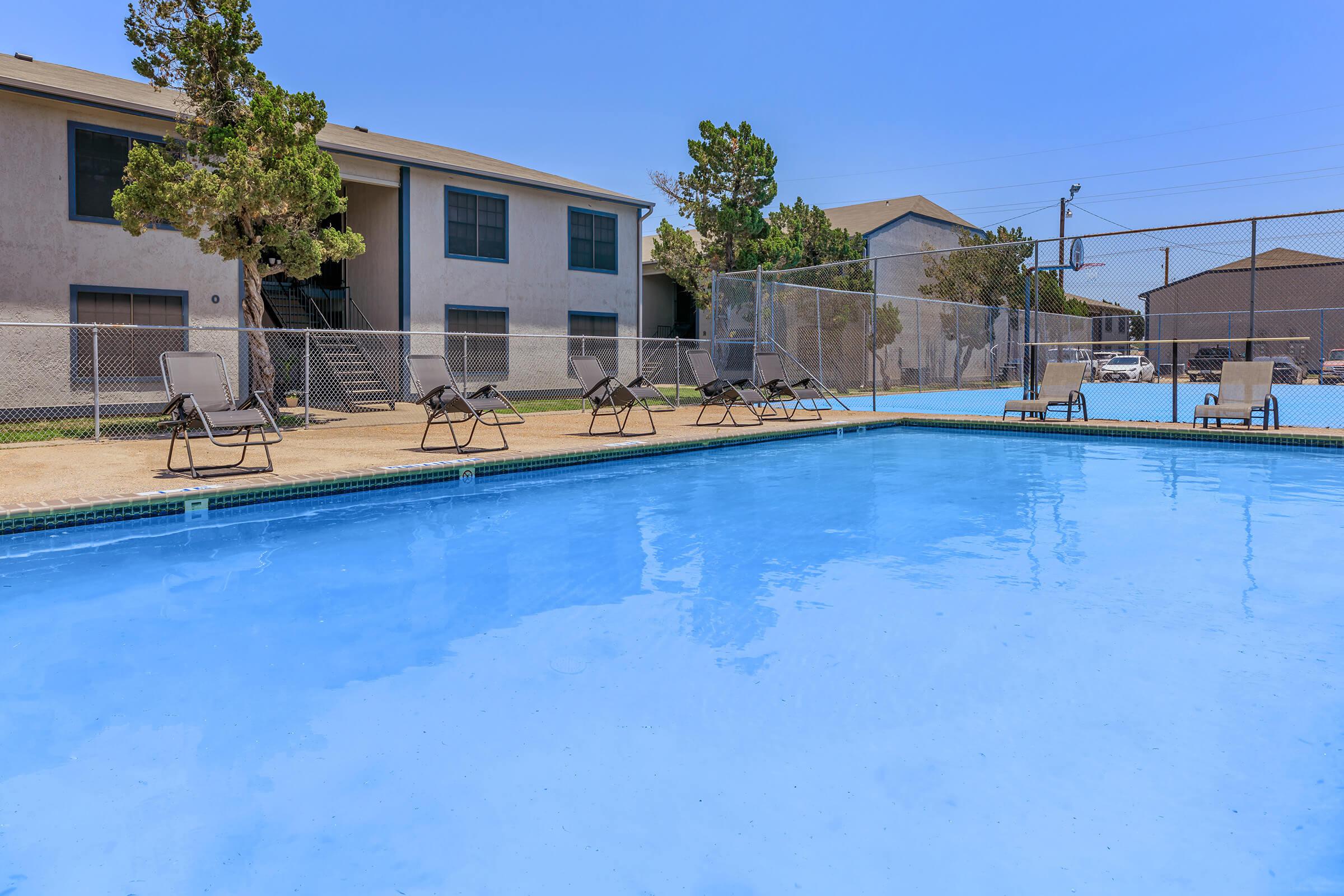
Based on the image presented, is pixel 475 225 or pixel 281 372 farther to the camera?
pixel 475 225

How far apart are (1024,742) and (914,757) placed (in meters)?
0.38

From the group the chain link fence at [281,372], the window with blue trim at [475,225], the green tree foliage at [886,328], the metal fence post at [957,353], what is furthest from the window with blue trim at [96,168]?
the metal fence post at [957,353]

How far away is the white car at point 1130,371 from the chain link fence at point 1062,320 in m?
0.09

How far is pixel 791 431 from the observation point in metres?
11.0

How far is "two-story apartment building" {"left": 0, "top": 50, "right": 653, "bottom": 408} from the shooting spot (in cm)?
1252

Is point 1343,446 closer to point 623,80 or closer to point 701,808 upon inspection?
point 701,808

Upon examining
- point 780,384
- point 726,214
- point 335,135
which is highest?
point 335,135

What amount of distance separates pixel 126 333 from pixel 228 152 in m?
4.70

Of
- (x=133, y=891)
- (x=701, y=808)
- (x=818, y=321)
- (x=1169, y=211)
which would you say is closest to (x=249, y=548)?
(x=133, y=891)

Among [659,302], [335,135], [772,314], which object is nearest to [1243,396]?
[772,314]

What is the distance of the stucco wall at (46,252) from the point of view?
1230 centimetres

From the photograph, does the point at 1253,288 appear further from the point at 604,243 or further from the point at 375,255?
the point at 375,255

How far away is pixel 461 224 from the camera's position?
1786cm

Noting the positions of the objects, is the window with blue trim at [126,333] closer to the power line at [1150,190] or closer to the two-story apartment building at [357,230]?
the two-story apartment building at [357,230]
